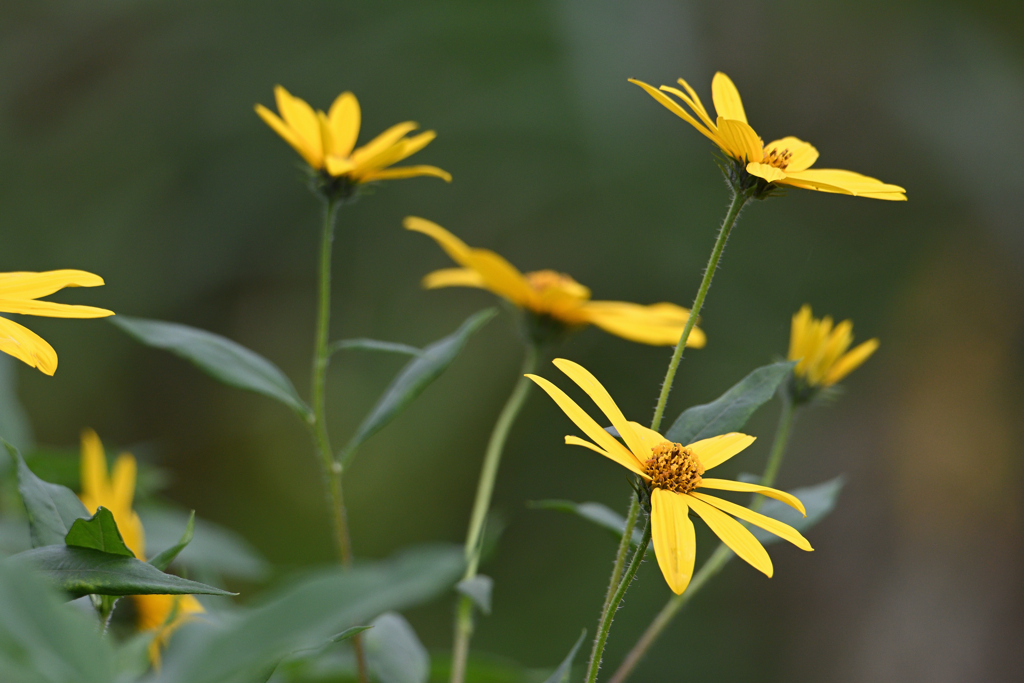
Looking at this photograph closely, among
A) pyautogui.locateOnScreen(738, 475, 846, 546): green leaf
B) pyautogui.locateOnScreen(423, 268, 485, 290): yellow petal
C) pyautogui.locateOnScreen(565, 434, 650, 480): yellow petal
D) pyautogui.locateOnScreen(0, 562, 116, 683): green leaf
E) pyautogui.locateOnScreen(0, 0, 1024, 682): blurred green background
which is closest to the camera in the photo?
pyautogui.locateOnScreen(0, 562, 116, 683): green leaf

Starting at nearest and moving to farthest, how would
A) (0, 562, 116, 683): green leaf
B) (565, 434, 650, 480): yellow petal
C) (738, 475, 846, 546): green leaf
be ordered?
(0, 562, 116, 683): green leaf, (565, 434, 650, 480): yellow petal, (738, 475, 846, 546): green leaf

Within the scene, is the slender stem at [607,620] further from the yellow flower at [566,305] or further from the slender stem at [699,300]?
the yellow flower at [566,305]

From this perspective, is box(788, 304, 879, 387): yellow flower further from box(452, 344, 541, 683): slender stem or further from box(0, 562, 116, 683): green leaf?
box(0, 562, 116, 683): green leaf

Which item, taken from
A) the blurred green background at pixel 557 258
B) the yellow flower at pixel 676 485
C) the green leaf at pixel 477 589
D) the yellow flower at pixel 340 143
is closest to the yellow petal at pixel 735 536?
the yellow flower at pixel 676 485

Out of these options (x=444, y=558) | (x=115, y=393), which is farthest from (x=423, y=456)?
(x=444, y=558)

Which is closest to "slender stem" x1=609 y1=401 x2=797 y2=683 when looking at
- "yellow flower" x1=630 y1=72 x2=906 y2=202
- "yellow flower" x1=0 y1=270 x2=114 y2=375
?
"yellow flower" x1=630 y1=72 x2=906 y2=202

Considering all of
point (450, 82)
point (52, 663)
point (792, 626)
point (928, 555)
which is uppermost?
point (450, 82)

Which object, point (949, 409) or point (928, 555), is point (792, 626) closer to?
point (928, 555)
